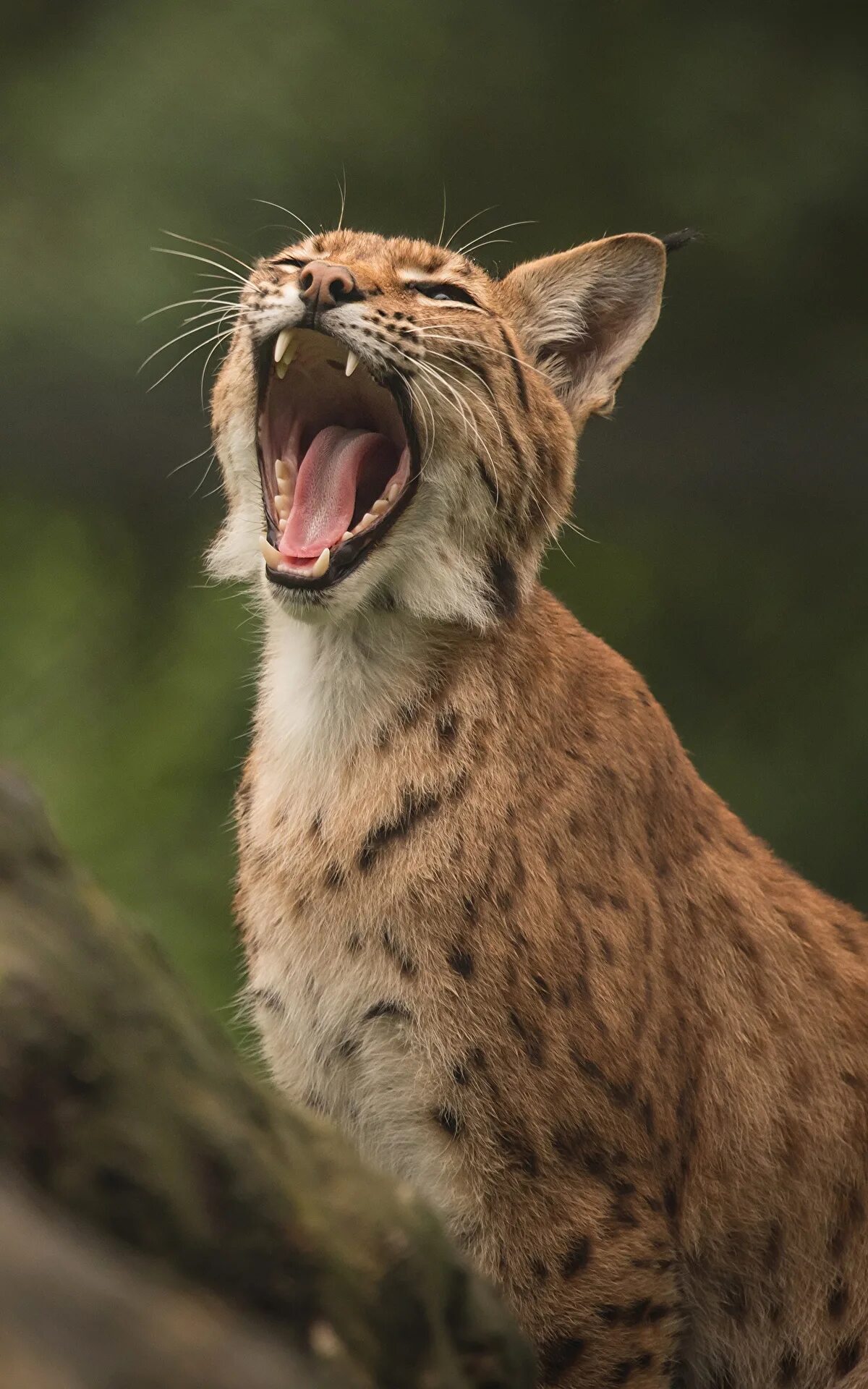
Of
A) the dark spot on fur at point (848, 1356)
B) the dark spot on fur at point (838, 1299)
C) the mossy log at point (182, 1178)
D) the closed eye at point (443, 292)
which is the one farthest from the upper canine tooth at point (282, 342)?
the dark spot on fur at point (848, 1356)

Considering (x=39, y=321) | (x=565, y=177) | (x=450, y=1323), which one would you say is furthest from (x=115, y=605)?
(x=450, y=1323)

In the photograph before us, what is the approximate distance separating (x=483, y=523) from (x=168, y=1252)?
99.0 inches

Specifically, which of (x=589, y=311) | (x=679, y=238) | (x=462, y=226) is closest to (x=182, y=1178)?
(x=589, y=311)

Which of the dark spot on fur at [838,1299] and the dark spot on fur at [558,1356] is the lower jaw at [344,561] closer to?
the dark spot on fur at [558,1356]

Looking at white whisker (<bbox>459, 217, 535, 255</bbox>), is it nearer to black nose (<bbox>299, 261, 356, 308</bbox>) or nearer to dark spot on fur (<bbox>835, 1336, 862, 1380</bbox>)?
black nose (<bbox>299, 261, 356, 308</bbox>)

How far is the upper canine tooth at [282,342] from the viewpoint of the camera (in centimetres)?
420

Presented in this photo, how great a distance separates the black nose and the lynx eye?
34 centimetres

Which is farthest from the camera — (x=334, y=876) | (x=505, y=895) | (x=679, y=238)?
(x=679, y=238)

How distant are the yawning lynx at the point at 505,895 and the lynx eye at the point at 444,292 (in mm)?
14

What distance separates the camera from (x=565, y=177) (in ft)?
35.1

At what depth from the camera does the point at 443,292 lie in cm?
454

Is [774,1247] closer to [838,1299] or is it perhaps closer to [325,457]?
[838,1299]

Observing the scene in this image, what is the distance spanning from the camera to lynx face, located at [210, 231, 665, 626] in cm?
422

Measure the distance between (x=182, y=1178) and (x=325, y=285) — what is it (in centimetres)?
252
